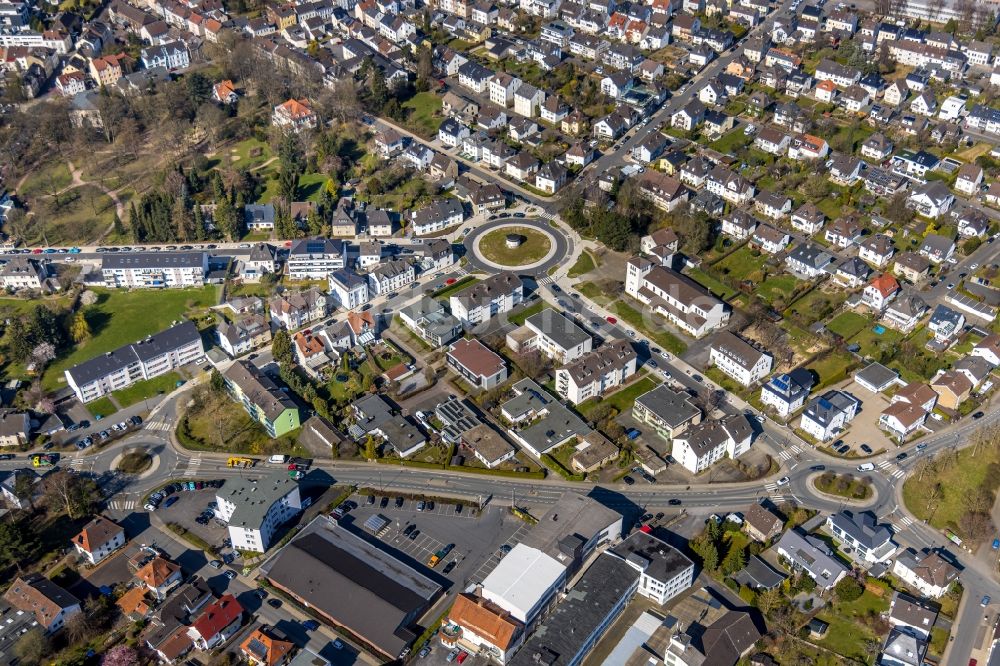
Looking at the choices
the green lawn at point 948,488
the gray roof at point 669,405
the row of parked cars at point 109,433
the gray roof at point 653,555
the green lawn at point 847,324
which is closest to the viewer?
the gray roof at point 653,555

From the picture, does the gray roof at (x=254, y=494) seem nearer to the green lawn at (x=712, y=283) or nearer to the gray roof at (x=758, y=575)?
the gray roof at (x=758, y=575)

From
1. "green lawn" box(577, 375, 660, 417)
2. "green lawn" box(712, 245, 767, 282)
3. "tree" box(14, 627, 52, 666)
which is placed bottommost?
"tree" box(14, 627, 52, 666)

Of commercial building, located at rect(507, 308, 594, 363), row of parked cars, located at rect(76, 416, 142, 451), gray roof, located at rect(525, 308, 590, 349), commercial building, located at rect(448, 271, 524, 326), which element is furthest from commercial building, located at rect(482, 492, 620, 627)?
row of parked cars, located at rect(76, 416, 142, 451)

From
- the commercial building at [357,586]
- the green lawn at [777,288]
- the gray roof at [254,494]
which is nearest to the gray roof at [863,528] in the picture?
the green lawn at [777,288]

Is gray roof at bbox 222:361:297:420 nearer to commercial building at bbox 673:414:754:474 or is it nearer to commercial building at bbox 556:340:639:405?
commercial building at bbox 556:340:639:405

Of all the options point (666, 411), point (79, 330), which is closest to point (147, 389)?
point (79, 330)

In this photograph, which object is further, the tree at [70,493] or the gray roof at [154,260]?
the gray roof at [154,260]

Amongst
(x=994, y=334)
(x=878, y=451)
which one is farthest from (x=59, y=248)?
(x=994, y=334)
